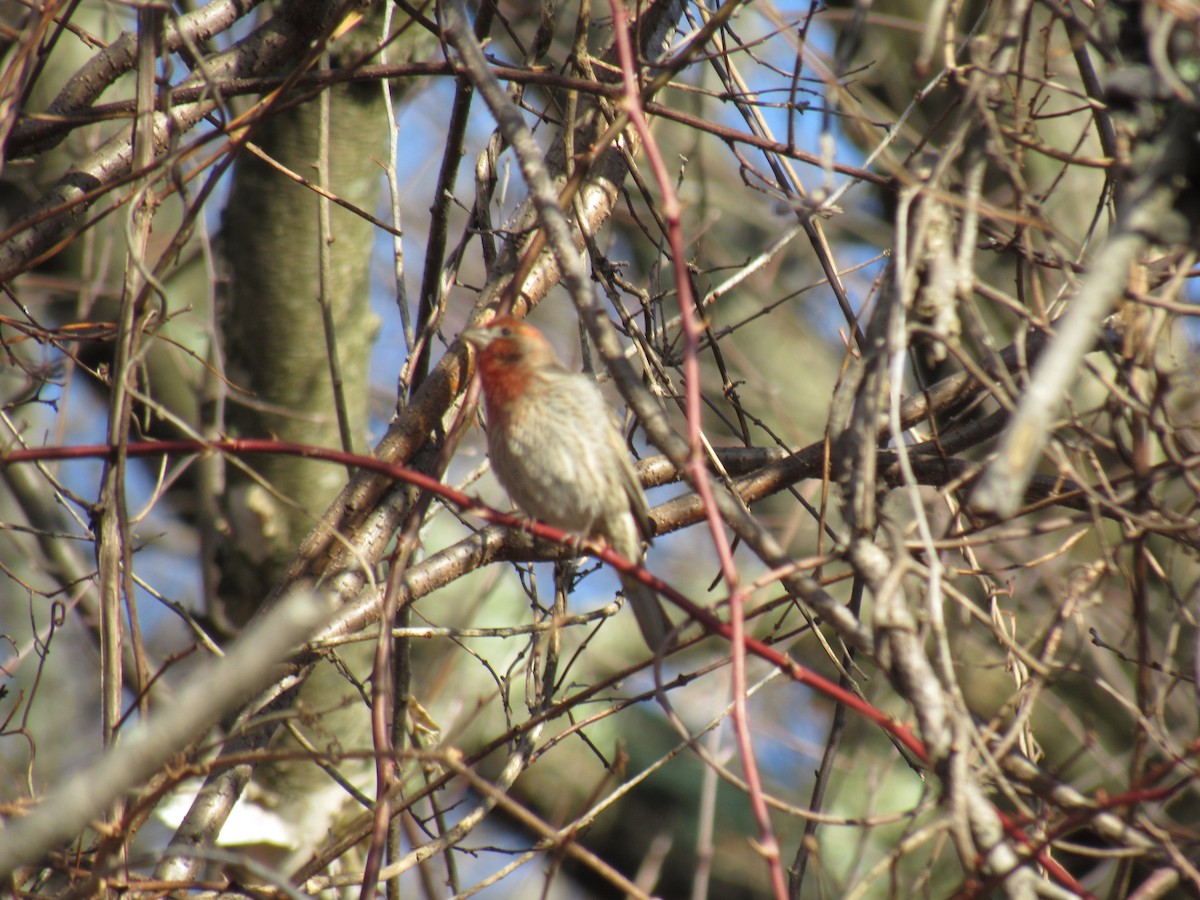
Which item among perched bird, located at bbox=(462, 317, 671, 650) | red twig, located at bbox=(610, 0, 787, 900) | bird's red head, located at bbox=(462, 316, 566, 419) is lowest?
red twig, located at bbox=(610, 0, 787, 900)

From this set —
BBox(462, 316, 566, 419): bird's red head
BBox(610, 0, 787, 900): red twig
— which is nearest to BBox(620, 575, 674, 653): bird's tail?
BBox(462, 316, 566, 419): bird's red head

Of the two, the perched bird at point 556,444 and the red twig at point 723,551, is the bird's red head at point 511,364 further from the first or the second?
the red twig at point 723,551

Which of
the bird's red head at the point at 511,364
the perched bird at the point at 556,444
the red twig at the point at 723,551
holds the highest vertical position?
the bird's red head at the point at 511,364

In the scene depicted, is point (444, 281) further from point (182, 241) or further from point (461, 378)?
point (182, 241)

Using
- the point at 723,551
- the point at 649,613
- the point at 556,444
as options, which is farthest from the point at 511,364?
the point at 723,551

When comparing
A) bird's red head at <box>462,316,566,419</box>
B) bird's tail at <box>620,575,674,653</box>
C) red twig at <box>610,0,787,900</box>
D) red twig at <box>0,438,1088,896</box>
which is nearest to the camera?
red twig at <box>610,0,787,900</box>

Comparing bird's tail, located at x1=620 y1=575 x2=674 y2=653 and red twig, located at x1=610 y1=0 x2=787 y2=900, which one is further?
bird's tail, located at x1=620 y1=575 x2=674 y2=653

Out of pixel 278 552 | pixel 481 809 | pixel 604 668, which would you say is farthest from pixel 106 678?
pixel 604 668

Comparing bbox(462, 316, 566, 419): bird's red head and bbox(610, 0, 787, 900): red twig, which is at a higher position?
bbox(462, 316, 566, 419): bird's red head

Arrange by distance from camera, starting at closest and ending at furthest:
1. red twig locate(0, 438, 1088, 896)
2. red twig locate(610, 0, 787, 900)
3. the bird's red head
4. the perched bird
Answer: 1. red twig locate(610, 0, 787, 900)
2. red twig locate(0, 438, 1088, 896)
3. the bird's red head
4. the perched bird

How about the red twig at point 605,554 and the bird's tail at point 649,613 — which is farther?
the bird's tail at point 649,613

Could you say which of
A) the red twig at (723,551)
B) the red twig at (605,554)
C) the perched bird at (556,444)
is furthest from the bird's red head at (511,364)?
the red twig at (723,551)

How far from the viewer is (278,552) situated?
620 cm

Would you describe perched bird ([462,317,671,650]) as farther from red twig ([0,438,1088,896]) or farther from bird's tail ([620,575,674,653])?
red twig ([0,438,1088,896])
